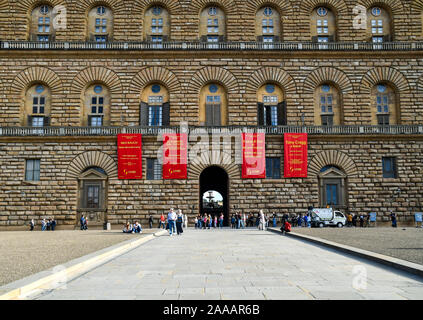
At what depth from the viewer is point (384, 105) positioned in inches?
1158

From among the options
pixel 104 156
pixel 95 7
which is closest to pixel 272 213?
pixel 104 156

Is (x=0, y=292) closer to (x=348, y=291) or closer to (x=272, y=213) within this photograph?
(x=348, y=291)

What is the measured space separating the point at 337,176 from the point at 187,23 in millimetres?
16486

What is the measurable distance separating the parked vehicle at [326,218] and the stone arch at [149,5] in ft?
61.5

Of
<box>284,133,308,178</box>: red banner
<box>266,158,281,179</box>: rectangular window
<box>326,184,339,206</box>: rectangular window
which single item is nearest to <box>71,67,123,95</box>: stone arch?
<box>266,158,281,179</box>: rectangular window

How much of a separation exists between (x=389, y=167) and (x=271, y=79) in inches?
436

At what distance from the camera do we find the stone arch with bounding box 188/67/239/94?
29.1 metres

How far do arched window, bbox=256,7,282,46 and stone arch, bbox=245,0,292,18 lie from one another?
1.45ft

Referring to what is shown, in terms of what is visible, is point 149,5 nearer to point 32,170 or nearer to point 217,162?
point 217,162

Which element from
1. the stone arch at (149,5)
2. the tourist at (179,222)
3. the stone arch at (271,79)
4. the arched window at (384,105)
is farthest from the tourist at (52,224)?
the arched window at (384,105)

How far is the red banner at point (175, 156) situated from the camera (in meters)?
27.8

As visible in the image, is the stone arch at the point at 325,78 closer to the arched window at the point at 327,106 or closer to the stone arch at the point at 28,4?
the arched window at the point at 327,106

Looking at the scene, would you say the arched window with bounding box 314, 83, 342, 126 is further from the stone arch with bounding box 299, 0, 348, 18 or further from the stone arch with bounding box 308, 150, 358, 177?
the stone arch with bounding box 299, 0, 348, 18

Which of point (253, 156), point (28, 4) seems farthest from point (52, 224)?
point (28, 4)
